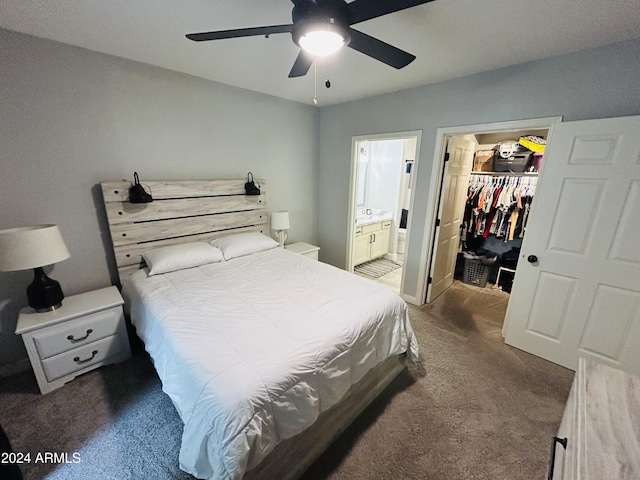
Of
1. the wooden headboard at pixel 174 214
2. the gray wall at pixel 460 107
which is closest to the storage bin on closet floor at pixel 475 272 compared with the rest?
the gray wall at pixel 460 107

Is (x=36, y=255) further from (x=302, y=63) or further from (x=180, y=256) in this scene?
(x=302, y=63)

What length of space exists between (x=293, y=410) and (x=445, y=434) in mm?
1087

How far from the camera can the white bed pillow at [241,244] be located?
8.58 ft

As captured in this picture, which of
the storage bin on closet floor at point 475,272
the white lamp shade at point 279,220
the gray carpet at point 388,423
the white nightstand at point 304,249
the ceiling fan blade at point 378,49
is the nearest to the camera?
the ceiling fan blade at point 378,49

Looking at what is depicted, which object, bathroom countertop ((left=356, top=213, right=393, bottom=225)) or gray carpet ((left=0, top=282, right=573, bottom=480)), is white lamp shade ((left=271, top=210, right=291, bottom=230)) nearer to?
bathroom countertop ((left=356, top=213, right=393, bottom=225))

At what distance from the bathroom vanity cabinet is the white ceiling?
91.3 inches

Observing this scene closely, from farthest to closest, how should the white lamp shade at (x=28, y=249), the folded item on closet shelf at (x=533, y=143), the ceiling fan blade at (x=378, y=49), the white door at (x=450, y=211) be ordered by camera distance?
the folded item on closet shelf at (x=533, y=143), the white door at (x=450, y=211), the white lamp shade at (x=28, y=249), the ceiling fan blade at (x=378, y=49)

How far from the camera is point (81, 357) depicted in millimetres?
1895

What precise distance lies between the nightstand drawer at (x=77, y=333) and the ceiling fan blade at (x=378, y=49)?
8.03 feet

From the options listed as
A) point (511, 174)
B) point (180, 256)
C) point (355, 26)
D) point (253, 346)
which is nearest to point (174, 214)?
point (180, 256)

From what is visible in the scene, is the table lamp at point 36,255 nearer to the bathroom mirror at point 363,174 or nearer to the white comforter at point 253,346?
the white comforter at point 253,346

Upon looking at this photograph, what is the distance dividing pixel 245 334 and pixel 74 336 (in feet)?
4.74

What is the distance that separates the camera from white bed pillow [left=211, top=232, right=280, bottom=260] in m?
2.62

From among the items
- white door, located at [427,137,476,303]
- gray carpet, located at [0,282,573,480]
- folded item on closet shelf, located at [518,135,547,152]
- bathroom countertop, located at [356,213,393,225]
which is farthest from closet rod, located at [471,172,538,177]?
gray carpet, located at [0,282,573,480]
